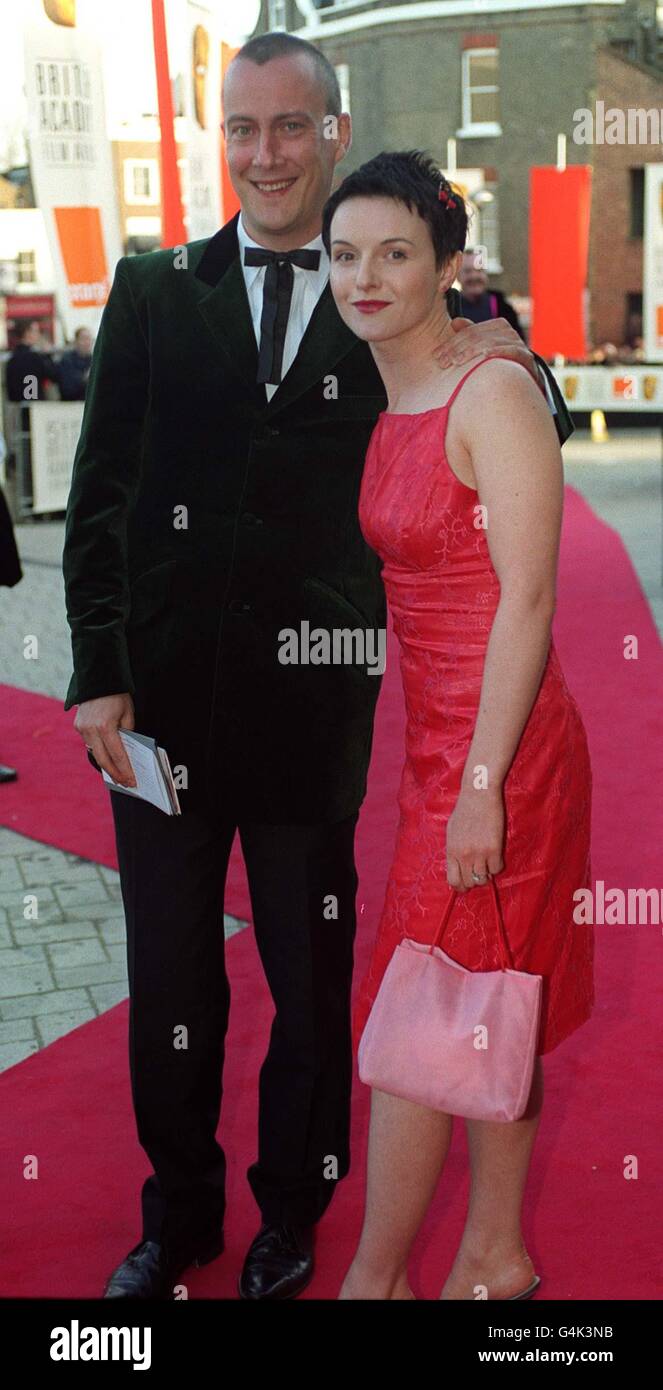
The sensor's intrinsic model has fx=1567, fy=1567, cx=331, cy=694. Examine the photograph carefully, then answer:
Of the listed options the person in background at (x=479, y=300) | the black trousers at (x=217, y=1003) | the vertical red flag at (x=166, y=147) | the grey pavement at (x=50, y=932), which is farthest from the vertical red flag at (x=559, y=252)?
the black trousers at (x=217, y=1003)

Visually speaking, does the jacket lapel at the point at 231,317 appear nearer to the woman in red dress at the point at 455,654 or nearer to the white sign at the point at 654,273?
the woman in red dress at the point at 455,654

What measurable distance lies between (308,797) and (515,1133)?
2.13ft

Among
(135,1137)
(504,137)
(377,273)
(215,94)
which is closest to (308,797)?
(377,273)

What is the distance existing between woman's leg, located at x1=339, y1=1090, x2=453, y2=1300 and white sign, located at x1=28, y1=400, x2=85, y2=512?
12.2 m

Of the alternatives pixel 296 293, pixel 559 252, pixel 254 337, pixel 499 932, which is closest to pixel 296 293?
pixel 296 293

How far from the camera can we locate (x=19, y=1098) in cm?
362

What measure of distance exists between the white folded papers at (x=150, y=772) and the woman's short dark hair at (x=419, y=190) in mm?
882

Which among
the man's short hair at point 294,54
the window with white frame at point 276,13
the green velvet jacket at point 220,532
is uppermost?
the window with white frame at point 276,13

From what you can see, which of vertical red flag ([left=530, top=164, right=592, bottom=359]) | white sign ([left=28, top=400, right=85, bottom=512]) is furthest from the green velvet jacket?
vertical red flag ([left=530, top=164, right=592, bottom=359])

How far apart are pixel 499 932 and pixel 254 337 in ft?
3.44

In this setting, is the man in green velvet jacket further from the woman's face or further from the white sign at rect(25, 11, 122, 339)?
the white sign at rect(25, 11, 122, 339)

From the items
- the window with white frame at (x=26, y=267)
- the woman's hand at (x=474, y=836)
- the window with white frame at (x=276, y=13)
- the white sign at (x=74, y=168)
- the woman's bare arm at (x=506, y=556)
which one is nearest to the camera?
the woman's bare arm at (x=506, y=556)

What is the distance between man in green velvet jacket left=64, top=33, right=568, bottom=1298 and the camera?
8.43ft

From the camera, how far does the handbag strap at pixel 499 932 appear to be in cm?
235
